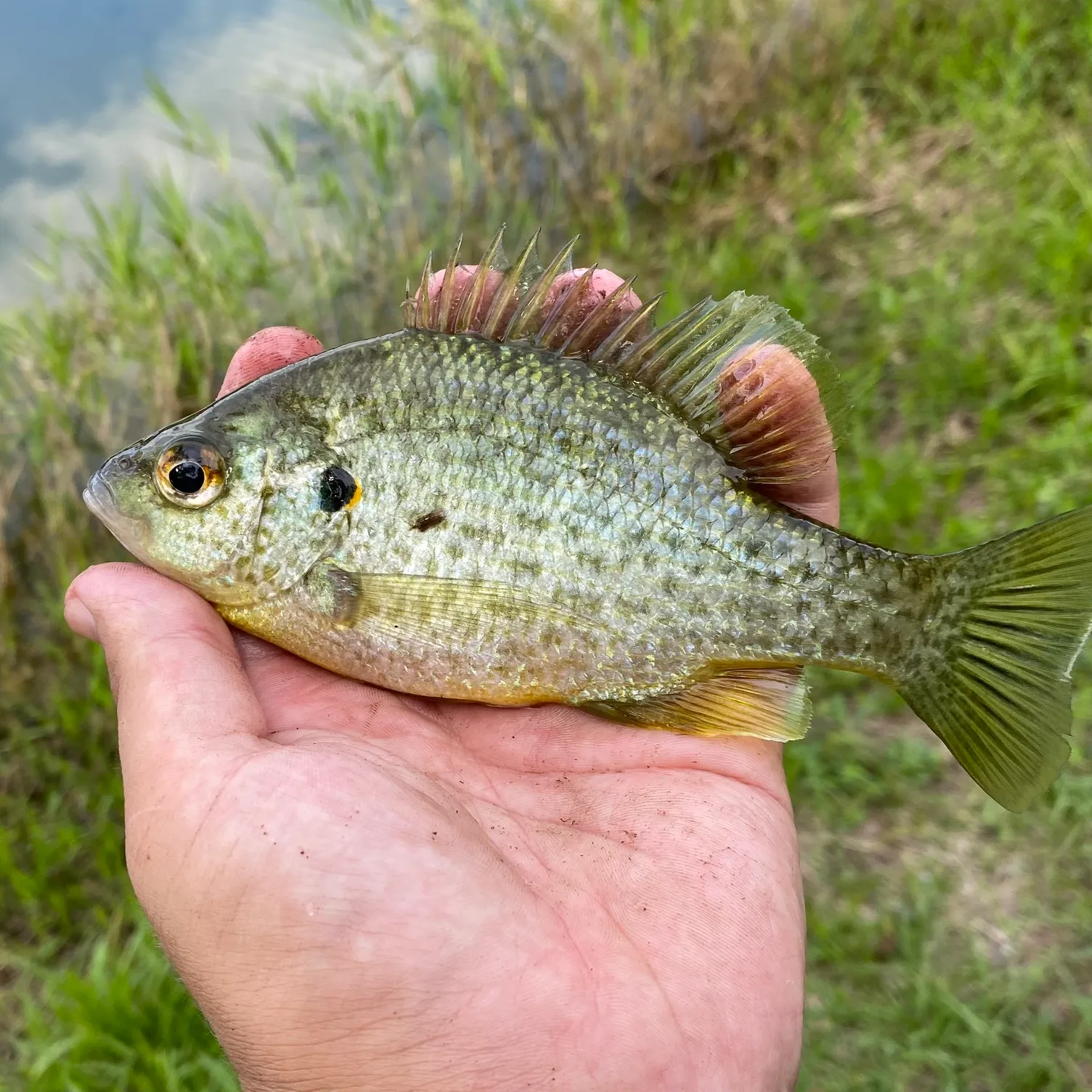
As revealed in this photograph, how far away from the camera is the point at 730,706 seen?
2592mm

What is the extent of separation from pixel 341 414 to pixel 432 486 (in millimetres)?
322

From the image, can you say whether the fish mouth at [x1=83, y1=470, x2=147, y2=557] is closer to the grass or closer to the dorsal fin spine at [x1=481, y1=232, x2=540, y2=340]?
the dorsal fin spine at [x1=481, y1=232, x2=540, y2=340]

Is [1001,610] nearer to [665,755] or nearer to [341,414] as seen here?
[665,755]

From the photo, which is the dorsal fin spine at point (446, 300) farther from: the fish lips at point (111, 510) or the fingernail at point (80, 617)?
the fingernail at point (80, 617)

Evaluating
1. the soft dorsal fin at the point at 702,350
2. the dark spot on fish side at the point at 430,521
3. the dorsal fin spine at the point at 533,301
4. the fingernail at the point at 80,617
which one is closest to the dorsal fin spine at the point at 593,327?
the soft dorsal fin at the point at 702,350

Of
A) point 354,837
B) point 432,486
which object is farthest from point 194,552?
point 354,837

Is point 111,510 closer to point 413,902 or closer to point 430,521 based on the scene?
point 430,521

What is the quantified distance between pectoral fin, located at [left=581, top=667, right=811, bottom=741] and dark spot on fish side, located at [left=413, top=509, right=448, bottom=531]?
65 centimetres

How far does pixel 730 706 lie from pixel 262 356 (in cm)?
177

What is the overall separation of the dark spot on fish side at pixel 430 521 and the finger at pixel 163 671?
0.55 meters

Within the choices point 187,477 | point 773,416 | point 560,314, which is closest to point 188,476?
point 187,477

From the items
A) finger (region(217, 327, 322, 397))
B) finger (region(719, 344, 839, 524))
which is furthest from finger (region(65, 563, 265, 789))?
finger (region(719, 344, 839, 524))

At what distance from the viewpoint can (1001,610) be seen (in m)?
2.44

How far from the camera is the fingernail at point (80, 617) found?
7.68 feet
